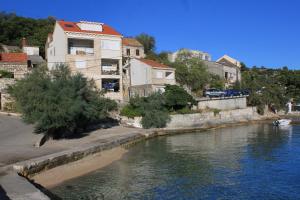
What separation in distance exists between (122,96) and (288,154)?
1189 inches

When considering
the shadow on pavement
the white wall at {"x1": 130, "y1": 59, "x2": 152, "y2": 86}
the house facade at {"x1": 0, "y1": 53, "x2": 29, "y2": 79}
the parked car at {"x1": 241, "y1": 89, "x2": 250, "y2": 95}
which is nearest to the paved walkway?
the shadow on pavement

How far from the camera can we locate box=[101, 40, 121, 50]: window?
55.0 m

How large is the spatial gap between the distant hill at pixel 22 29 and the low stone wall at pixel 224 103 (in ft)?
120

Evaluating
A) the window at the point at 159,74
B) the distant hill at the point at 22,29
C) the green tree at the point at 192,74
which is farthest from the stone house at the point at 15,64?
the green tree at the point at 192,74

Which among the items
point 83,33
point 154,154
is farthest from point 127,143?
point 83,33

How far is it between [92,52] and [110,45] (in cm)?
274

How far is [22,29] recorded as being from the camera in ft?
283

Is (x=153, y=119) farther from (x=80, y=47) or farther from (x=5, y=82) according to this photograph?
(x=5, y=82)

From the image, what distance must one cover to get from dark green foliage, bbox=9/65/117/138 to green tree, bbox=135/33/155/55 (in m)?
54.1

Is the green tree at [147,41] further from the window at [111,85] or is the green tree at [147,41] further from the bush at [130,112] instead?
the bush at [130,112]

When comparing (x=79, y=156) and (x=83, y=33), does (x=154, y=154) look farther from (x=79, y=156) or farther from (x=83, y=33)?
(x=83, y=33)

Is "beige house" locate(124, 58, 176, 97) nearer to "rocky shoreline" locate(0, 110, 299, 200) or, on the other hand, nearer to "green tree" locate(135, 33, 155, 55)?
"rocky shoreline" locate(0, 110, 299, 200)

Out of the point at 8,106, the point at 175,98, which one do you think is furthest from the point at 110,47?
the point at 8,106

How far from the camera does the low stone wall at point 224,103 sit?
60.6m
